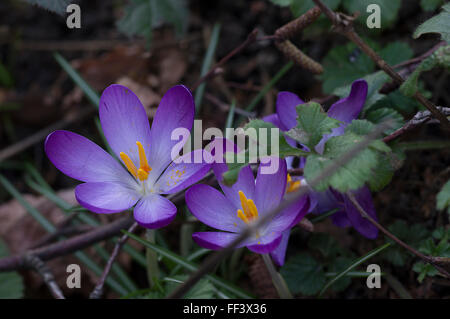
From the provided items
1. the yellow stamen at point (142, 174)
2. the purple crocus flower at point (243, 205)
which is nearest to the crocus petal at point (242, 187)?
the purple crocus flower at point (243, 205)

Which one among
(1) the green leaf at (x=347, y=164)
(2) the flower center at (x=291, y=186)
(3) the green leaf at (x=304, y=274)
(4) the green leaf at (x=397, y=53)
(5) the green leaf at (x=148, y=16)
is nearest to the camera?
(1) the green leaf at (x=347, y=164)

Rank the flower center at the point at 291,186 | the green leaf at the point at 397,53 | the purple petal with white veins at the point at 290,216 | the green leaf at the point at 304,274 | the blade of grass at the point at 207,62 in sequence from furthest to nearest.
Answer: the blade of grass at the point at 207,62, the green leaf at the point at 397,53, the green leaf at the point at 304,274, the flower center at the point at 291,186, the purple petal with white veins at the point at 290,216

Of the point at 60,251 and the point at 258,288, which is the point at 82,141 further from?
the point at 258,288

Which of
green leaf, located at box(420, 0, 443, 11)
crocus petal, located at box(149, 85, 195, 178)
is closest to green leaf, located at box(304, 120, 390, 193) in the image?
crocus petal, located at box(149, 85, 195, 178)

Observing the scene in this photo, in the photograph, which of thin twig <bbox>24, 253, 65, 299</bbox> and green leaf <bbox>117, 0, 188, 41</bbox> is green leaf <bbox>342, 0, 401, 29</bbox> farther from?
thin twig <bbox>24, 253, 65, 299</bbox>

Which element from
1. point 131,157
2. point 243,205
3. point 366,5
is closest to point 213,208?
point 243,205

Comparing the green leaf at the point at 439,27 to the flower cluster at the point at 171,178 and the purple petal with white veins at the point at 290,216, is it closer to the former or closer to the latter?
the flower cluster at the point at 171,178
